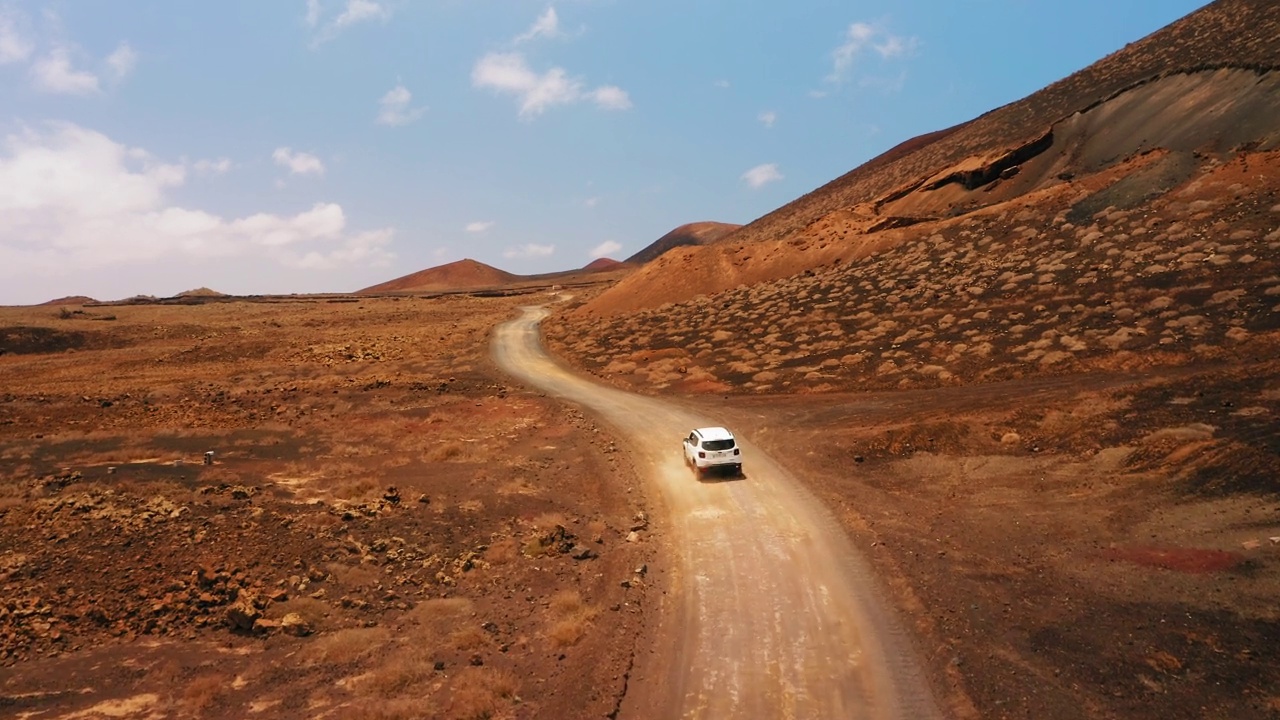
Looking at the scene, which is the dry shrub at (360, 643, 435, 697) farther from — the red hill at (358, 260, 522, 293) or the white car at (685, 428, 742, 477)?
the red hill at (358, 260, 522, 293)

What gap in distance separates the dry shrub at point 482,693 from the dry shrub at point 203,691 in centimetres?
419

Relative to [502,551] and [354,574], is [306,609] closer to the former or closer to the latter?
[354,574]

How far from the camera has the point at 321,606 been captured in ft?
52.4

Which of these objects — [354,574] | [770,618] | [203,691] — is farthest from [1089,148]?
[203,691]

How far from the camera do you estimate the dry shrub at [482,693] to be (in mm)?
12164

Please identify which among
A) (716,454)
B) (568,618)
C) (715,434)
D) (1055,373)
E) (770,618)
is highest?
(1055,373)

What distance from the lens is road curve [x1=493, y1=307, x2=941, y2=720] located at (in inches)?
500

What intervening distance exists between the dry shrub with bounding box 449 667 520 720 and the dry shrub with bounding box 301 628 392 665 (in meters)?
2.26

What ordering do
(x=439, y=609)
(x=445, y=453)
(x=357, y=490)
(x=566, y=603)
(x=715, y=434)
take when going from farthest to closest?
(x=445, y=453)
(x=715, y=434)
(x=357, y=490)
(x=566, y=603)
(x=439, y=609)

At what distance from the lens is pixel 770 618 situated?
1565 centimetres

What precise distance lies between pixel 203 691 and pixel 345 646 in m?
2.57

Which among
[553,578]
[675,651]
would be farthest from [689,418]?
[675,651]

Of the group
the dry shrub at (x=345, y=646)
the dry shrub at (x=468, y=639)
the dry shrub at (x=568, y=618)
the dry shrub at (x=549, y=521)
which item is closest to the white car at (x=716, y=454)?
the dry shrub at (x=549, y=521)

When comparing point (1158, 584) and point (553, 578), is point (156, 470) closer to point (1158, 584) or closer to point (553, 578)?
point (553, 578)
